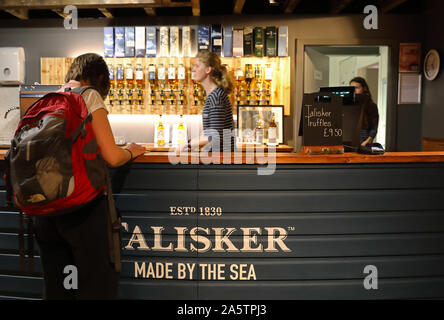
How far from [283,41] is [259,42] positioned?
0.99 feet

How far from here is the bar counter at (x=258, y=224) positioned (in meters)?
2.11

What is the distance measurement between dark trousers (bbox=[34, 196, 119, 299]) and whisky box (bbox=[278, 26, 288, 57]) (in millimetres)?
3477

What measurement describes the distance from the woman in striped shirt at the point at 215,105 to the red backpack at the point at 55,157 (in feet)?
3.32

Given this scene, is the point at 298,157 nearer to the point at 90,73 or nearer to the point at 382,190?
the point at 382,190

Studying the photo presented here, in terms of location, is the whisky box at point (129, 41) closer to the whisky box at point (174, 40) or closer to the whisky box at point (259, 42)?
the whisky box at point (174, 40)

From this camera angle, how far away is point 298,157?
6.84 feet

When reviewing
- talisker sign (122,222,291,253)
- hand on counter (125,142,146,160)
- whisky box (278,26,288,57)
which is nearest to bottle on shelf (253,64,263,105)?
whisky box (278,26,288,57)

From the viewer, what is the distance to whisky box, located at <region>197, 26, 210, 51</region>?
4465 mm

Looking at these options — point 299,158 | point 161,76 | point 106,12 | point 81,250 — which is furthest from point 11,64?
point 299,158

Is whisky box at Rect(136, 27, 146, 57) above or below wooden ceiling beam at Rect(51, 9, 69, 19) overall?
below


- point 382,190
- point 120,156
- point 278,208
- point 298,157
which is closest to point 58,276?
point 120,156

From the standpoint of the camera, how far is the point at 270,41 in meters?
4.44

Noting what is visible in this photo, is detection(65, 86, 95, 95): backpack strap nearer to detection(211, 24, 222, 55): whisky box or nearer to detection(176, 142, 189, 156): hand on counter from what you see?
detection(176, 142, 189, 156): hand on counter

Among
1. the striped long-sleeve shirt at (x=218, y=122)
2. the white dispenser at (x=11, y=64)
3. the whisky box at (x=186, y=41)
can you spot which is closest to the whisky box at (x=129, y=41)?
the whisky box at (x=186, y=41)
